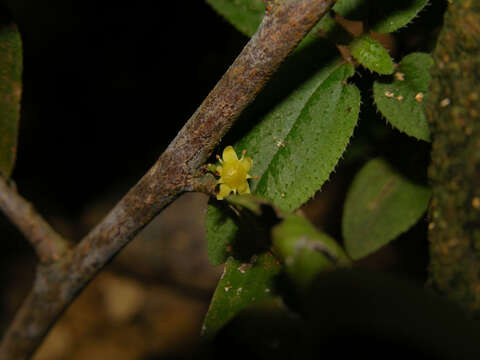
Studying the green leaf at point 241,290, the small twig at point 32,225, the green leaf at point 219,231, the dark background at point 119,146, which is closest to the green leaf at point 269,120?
the green leaf at point 219,231

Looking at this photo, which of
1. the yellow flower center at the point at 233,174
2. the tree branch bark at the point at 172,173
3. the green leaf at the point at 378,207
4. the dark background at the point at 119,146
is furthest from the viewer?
the dark background at the point at 119,146

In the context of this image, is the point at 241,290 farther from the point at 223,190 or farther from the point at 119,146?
the point at 119,146

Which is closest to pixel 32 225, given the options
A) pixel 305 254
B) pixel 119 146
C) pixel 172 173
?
pixel 172 173

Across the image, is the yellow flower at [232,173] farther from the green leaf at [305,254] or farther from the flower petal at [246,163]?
the green leaf at [305,254]

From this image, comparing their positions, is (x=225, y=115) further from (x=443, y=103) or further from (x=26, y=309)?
(x=26, y=309)

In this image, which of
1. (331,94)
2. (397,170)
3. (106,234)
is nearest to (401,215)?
(397,170)

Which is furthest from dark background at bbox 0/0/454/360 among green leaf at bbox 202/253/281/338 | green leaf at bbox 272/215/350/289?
green leaf at bbox 272/215/350/289

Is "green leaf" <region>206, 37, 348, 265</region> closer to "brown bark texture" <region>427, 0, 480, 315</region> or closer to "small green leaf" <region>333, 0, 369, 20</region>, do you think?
"small green leaf" <region>333, 0, 369, 20</region>
